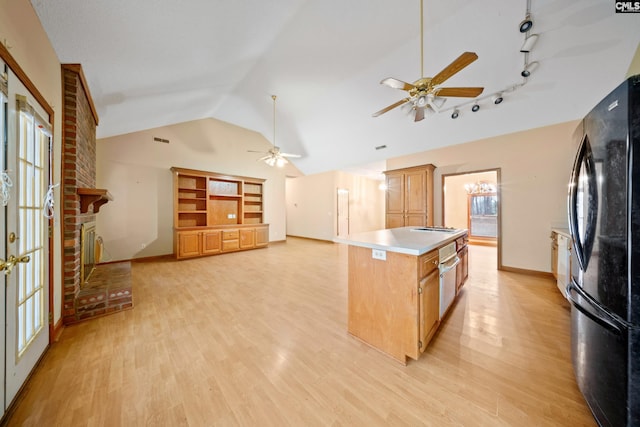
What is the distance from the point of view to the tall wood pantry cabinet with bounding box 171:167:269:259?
5.23 metres

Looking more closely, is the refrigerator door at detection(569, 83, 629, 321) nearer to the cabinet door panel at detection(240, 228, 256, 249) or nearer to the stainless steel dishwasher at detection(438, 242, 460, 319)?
the stainless steel dishwasher at detection(438, 242, 460, 319)

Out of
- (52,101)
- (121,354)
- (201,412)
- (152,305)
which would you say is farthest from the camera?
(152,305)

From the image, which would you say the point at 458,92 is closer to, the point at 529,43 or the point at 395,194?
the point at 529,43

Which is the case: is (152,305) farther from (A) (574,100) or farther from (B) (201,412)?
(A) (574,100)

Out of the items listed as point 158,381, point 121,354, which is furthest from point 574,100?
point 121,354

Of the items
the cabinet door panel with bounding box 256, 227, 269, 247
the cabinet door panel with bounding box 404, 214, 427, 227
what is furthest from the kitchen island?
the cabinet door panel with bounding box 256, 227, 269, 247

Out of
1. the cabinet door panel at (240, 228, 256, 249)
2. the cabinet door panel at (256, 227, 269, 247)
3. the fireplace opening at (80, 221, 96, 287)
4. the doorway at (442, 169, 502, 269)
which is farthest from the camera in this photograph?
the doorway at (442, 169, 502, 269)

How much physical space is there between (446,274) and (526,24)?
2.99 meters

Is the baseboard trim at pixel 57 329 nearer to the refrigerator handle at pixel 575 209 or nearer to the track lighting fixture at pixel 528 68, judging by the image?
the refrigerator handle at pixel 575 209

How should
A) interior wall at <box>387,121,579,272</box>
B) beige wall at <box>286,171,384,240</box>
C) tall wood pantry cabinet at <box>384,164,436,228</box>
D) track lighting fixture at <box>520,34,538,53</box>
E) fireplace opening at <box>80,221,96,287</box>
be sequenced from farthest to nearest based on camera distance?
beige wall at <box>286,171,384,240</box>, tall wood pantry cabinet at <box>384,164,436,228</box>, interior wall at <box>387,121,579,272</box>, fireplace opening at <box>80,221,96,287</box>, track lighting fixture at <box>520,34,538,53</box>

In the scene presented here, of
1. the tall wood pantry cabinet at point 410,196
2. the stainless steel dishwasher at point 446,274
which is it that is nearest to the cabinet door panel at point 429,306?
the stainless steel dishwasher at point 446,274

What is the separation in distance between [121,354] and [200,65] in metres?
3.43

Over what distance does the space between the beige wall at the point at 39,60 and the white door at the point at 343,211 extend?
6.60 meters

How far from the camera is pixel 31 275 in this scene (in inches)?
64.5
